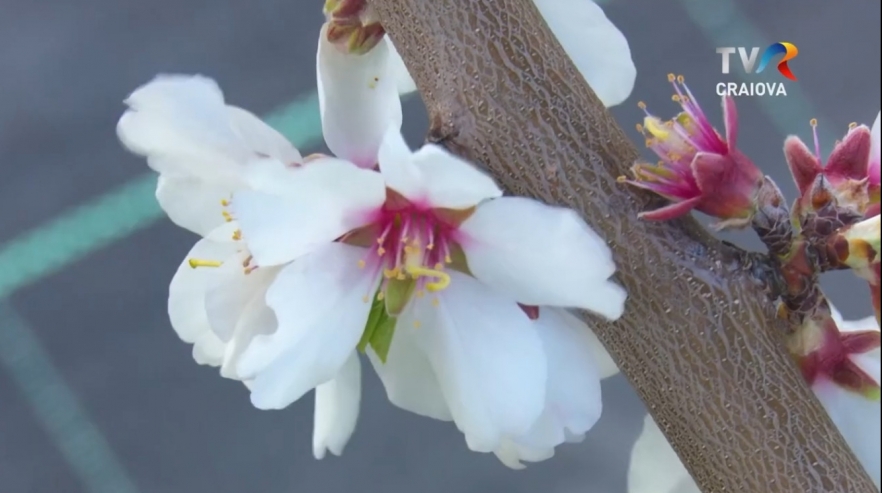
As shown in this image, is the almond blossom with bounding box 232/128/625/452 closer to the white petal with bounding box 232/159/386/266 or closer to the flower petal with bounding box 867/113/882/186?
the white petal with bounding box 232/159/386/266

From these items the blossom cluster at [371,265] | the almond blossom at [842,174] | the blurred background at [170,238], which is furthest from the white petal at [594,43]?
the blurred background at [170,238]

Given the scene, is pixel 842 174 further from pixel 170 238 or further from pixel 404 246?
pixel 170 238

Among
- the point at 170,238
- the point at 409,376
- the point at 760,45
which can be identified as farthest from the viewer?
the point at 760,45

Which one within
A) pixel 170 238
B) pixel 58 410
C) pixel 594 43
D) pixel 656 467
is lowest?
pixel 58 410

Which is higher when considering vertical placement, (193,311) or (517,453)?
(193,311)

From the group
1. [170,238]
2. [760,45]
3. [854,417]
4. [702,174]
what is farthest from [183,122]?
[760,45]

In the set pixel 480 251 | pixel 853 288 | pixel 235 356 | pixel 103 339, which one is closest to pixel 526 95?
pixel 480 251

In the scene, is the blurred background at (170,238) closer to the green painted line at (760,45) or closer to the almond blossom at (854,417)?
the green painted line at (760,45)
